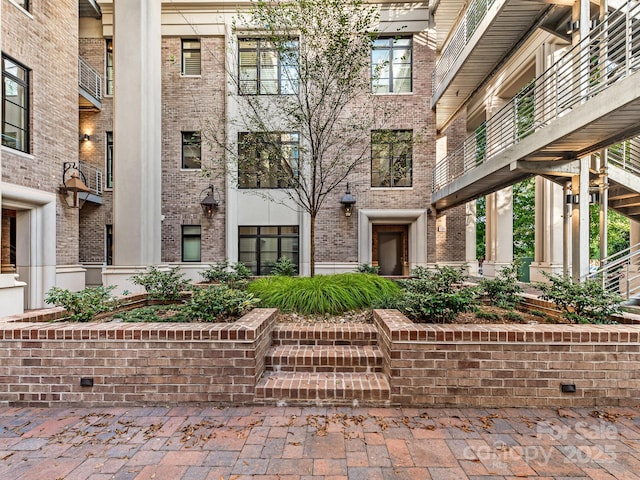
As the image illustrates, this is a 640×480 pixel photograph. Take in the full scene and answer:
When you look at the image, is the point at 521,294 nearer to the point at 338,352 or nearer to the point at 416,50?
the point at 338,352

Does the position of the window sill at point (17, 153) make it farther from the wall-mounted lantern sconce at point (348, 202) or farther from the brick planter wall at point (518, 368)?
the brick planter wall at point (518, 368)

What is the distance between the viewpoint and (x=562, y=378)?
10.3 feet

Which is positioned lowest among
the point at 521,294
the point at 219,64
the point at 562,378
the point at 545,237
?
the point at 562,378

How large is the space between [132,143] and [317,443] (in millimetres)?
9340

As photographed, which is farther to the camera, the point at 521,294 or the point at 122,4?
the point at 122,4

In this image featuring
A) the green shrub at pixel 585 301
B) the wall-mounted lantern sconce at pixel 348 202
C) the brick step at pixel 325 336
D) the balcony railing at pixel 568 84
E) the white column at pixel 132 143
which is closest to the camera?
the green shrub at pixel 585 301

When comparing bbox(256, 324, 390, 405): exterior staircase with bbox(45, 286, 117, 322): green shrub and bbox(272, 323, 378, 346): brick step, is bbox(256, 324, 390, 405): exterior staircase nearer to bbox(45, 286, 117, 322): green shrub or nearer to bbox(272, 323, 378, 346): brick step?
bbox(272, 323, 378, 346): brick step

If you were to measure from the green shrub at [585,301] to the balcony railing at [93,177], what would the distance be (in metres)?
13.2

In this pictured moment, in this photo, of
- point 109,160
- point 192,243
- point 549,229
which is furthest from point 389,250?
point 109,160

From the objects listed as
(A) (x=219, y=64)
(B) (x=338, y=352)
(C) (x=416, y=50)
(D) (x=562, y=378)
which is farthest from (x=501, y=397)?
(A) (x=219, y=64)

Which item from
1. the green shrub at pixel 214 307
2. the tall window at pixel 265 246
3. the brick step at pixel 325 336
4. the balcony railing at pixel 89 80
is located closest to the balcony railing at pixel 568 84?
the brick step at pixel 325 336

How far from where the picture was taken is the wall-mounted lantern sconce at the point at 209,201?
10766 millimetres

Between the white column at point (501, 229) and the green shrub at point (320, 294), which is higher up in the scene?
the white column at point (501, 229)

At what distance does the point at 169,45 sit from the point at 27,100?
507 cm
